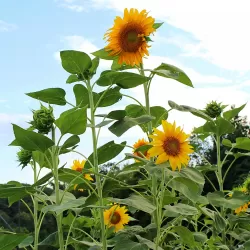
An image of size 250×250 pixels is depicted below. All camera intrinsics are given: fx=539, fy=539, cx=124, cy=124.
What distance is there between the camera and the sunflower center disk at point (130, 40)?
1553mm

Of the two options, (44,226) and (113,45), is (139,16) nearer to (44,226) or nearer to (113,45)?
(113,45)

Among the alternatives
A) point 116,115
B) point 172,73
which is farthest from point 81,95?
point 172,73

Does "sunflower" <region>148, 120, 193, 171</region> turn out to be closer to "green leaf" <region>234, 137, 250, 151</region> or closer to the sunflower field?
the sunflower field

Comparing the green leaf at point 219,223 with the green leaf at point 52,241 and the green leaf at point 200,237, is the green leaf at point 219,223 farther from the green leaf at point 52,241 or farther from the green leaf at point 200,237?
the green leaf at point 52,241

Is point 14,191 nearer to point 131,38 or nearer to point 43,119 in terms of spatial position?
point 43,119

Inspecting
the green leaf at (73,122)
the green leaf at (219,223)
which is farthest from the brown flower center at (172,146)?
the green leaf at (219,223)

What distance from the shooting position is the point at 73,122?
142 centimetres

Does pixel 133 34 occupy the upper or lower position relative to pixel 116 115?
upper

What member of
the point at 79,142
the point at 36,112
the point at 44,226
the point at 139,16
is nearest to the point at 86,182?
the point at 79,142

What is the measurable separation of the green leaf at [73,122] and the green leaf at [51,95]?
206 mm

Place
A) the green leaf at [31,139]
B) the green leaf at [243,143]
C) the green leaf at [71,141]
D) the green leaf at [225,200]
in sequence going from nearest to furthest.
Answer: the green leaf at [31,139] < the green leaf at [71,141] < the green leaf at [225,200] < the green leaf at [243,143]

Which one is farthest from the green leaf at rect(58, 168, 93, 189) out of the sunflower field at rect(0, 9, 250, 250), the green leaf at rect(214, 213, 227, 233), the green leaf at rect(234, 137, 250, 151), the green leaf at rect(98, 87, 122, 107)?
the green leaf at rect(234, 137, 250, 151)

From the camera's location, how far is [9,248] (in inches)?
49.9

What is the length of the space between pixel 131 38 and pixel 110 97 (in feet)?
0.62
